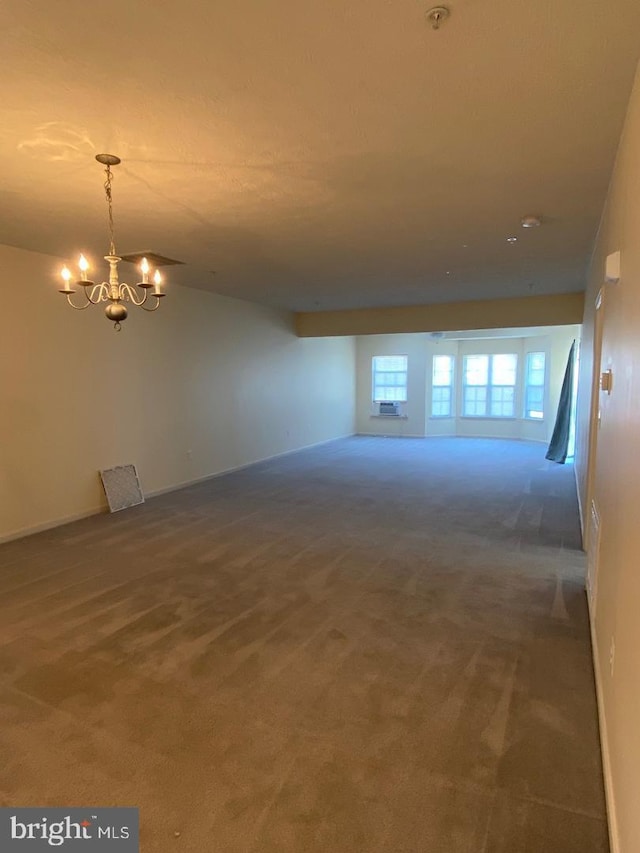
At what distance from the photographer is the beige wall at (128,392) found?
14.8 feet

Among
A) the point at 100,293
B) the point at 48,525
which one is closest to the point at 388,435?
the point at 48,525

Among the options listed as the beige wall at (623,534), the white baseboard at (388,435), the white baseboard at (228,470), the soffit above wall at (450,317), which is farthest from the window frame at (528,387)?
the beige wall at (623,534)

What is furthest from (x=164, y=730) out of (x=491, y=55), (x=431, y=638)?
(x=491, y=55)

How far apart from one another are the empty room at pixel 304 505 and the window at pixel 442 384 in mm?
5530

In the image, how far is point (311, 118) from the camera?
7.18 ft

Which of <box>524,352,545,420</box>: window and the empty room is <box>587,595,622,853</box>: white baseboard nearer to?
the empty room

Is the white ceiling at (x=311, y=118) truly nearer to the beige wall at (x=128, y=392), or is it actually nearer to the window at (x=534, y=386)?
the beige wall at (x=128, y=392)

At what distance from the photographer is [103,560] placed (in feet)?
13.0

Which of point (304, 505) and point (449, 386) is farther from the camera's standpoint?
point (449, 386)

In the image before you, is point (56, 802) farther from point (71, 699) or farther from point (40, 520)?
point (40, 520)

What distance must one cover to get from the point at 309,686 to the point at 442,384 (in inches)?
387

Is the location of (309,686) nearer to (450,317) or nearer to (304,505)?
(304,505)

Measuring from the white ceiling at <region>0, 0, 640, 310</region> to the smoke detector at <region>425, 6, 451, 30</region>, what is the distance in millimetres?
29

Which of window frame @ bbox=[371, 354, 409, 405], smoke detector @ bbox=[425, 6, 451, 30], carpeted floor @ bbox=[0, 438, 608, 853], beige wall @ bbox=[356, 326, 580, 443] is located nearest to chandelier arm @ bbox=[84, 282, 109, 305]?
carpeted floor @ bbox=[0, 438, 608, 853]
